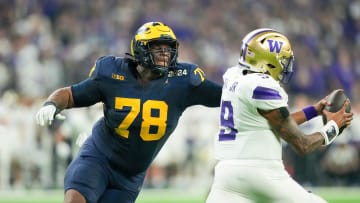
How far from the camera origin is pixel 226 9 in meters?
16.0

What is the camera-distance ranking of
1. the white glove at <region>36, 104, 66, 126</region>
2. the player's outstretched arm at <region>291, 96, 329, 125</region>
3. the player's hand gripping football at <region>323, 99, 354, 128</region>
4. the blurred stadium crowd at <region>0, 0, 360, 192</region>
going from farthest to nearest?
the blurred stadium crowd at <region>0, 0, 360, 192</region>
the white glove at <region>36, 104, 66, 126</region>
the player's outstretched arm at <region>291, 96, 329, 125</region>
the player's hand gripping football at <region>323, 99, 354, 128</region>

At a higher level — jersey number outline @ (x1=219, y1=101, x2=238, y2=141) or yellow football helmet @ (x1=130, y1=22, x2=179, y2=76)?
yellow football helmet @ (x1=130, y1=22, x2=179, y2=76)

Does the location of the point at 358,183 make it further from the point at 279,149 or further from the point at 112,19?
the point at 279,149

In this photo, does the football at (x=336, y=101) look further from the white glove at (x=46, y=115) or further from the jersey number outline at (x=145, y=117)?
the white glove at (x=46, y=115)

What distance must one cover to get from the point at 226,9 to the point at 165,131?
31.1ft

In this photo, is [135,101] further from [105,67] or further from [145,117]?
[105,67]

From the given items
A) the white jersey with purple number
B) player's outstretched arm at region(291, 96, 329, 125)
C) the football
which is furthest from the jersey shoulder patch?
the football

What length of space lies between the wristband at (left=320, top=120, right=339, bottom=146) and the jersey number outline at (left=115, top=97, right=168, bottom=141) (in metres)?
1.26

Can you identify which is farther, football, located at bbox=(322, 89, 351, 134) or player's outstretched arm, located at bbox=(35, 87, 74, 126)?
player's outstretched arm, located at bbox=(35, 87, 74, 126)

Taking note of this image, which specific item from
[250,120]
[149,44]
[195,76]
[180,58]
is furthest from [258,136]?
[180,58]

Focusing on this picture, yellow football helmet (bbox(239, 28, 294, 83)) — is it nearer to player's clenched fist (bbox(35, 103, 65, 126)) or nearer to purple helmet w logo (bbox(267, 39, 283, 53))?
purple helmet w logo (bbox(267, 39, 283, 53))

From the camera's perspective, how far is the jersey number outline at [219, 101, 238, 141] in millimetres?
5699

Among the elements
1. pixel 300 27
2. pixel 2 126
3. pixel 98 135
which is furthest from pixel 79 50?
pixel 98 135

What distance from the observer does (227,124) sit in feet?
18.8
